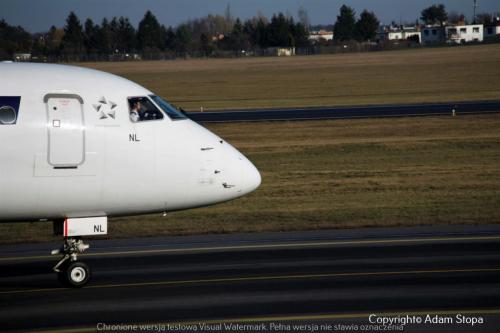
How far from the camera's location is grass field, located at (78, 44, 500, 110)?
226 feet

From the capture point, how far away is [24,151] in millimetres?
15586

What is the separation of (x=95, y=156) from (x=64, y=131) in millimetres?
672

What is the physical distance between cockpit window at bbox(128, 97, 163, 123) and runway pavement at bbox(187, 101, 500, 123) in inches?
1361

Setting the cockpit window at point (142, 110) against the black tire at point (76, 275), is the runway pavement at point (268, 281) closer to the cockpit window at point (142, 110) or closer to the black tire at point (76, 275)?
the black tire at point (76, 275)

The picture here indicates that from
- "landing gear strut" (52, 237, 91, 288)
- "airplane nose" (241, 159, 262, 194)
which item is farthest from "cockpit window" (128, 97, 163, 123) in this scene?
"landing gear strut" (52, 237, 91, 288)

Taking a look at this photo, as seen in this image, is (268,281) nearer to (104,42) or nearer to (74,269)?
(74,269)

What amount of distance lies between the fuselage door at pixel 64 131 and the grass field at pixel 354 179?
703cm

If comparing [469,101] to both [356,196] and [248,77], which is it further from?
[248,77]

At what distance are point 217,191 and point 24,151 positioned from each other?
3.36 metres

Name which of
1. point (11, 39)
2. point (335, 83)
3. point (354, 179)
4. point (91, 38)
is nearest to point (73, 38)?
point (91, 38)

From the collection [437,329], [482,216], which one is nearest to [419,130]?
[482,216]

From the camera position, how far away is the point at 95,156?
1602 centimetres

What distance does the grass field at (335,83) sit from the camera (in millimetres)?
68994

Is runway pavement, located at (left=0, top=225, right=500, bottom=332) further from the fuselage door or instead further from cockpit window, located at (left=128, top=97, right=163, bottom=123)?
cockpit window, located at (left=128, top=97, right=163, bottom=123)
